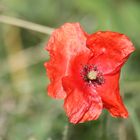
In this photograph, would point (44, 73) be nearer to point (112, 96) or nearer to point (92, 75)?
point (92, 75)

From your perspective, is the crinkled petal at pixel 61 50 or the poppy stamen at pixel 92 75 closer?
the crinkled petal at pixel 61 50

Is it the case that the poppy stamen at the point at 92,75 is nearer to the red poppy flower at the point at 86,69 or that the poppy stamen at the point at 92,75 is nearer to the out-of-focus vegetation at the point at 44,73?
the red poppy flower at the point at 86,69

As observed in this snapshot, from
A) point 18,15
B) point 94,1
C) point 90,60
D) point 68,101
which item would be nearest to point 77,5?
point 94,1

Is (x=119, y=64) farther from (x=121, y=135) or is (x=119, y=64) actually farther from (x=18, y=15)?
(x=18, y=15)

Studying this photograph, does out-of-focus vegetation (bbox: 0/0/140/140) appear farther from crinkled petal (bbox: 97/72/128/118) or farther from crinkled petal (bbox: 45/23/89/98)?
crinkled petal (bbox: 45/23/89/98)

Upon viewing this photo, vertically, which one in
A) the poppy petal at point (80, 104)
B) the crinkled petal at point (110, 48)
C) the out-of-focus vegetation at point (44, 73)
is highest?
the out-of-focus vegetation at point (44, 73)

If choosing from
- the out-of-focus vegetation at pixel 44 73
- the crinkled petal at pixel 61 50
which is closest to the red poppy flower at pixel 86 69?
the crinkled petal at pixel 61 50

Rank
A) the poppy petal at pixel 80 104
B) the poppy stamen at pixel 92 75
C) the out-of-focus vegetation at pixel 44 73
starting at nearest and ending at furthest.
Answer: the poppy petal at pixel 80 104
the poppy stamen at pixel 92 75
the out-of-focus vegetation at pixel 44 73
